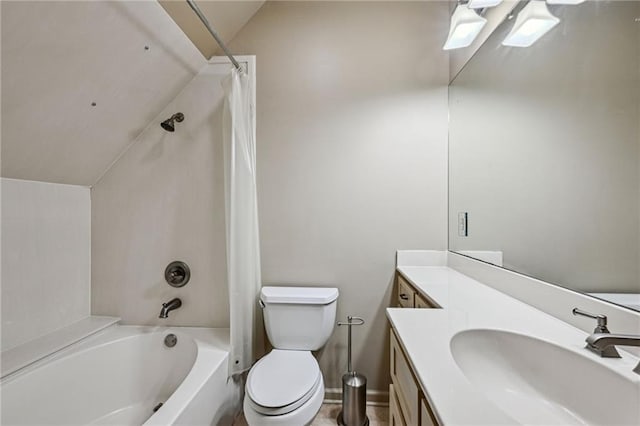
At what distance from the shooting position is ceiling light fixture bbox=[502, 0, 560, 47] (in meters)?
0.97

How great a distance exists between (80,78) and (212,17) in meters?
0.75

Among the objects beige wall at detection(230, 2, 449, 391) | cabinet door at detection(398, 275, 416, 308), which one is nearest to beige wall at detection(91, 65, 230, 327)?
beige wall at detection(230, 2, 449, 391)

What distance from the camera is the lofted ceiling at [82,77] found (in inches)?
36.8

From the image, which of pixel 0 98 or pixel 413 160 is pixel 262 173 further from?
pixel 0 98

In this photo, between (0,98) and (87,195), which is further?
(87,195)

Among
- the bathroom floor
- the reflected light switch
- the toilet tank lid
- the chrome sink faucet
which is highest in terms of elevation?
the reflected light switch

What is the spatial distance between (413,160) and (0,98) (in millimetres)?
1939

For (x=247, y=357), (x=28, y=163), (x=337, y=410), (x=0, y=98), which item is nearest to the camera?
(x=0, y=98)

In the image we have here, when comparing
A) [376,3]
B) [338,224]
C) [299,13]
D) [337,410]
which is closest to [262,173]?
[338,224]

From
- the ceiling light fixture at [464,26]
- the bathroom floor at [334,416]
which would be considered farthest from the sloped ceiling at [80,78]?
the bathroom floor at [334,416]

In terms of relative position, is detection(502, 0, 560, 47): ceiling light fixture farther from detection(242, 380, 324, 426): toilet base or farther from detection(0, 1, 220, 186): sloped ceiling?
detection(242, 380, 324, 426): toilet base

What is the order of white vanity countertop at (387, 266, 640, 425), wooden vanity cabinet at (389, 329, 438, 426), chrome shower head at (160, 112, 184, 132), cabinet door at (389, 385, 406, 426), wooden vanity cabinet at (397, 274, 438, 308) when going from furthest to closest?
chrome shower head at (160, 112, 184, 132), wooden vanity cabinet at (397, 274, 438, 308), cabinet door at (389, 385, 406, 426), wooden vanity cabinet at (389, 329, 438, 426), white vanity countertop at (387, 266, 640, 425)

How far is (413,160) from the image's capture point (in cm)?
170

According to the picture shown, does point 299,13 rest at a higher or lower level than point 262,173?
higher
